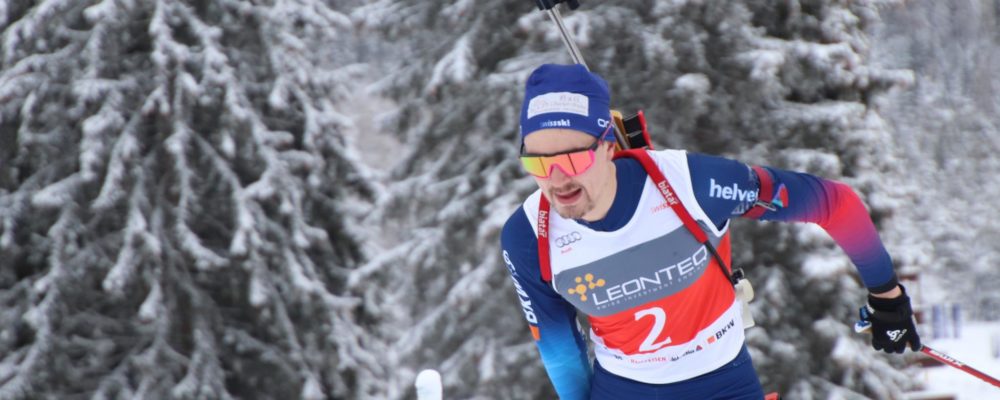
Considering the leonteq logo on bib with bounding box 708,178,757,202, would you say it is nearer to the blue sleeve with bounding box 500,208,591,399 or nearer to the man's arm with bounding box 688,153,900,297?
the man's arm with bounding box 688,153,900,297

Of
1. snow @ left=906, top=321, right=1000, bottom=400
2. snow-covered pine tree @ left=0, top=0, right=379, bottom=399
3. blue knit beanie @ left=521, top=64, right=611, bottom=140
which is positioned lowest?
snow @ left=906, top=321, right=1000, bottom=400

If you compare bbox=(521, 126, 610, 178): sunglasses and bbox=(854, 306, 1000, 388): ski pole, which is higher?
bbox=(521, 126, 610, 178): sunglasses

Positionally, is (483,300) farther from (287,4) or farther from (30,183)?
(30,183)

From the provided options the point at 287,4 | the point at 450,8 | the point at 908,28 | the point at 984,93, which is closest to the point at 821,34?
the point at 450,8

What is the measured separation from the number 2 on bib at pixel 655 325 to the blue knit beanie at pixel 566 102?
25.4 inches

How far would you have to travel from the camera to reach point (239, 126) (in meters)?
12.5

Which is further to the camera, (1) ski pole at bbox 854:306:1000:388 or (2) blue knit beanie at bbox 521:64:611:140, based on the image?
(1) ski pole at bbox 854:306:1000:388

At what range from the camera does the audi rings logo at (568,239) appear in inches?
133

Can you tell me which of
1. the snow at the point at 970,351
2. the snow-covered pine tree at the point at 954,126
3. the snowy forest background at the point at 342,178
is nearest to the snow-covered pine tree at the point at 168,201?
the snowy forest background at the point at 342,178

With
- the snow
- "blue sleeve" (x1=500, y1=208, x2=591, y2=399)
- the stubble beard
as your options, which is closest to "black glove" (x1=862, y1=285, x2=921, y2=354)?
"blue sleeve" (x1=500, y1=208, x2=591, y2=399)

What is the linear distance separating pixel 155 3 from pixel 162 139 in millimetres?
1672

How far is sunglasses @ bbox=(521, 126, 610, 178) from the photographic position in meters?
3.15

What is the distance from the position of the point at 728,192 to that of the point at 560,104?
0.63 metres

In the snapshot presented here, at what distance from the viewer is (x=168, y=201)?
40.4 ft
